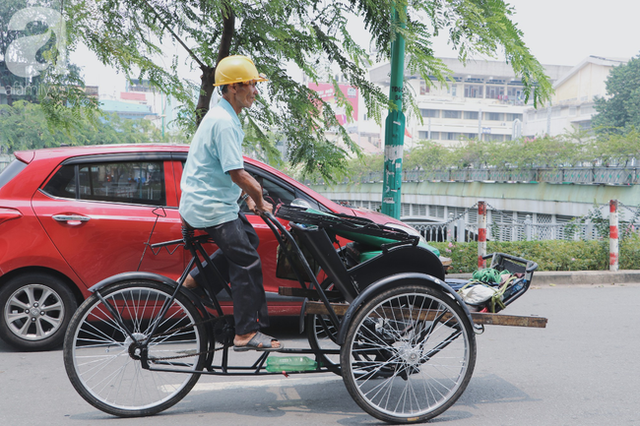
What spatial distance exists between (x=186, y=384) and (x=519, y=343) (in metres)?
3.16

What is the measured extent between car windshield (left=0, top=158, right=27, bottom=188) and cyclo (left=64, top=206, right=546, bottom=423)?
6.19 feet

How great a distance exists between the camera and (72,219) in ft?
15.2

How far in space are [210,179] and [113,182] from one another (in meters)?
1.97

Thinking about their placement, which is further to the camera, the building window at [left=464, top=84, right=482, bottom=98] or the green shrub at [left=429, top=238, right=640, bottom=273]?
the building window at [left=464, top=84, right=482, bottom=98]

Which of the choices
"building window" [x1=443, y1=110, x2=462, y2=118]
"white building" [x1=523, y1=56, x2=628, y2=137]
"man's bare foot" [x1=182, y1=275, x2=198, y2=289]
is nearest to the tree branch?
"man's bare foot" [x1=182, y1=275, x2=198, y2=289]

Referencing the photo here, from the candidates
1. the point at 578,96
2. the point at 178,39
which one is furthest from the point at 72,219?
the point at 578,96

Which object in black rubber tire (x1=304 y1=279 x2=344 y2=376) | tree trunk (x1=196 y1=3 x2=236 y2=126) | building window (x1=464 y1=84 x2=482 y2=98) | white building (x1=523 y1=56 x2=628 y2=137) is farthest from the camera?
building window (x1=464 y1=84 x2=482 y2=98)

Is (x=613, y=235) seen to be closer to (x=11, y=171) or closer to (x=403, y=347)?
(x=403, y=347)

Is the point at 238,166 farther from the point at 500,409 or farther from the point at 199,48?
the point at 199,48

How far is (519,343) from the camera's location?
5.25 m

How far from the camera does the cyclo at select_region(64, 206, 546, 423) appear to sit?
320 centimetres

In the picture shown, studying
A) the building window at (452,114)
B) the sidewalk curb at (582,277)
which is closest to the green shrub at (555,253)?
the sidewalk curb at (582,277)

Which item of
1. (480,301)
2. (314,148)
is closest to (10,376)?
(480,301)

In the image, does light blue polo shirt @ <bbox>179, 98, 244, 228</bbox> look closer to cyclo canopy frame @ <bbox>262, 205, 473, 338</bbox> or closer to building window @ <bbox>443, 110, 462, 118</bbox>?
cyclo canopy frame @ <bbox>262, 205, 473, 338</bbox>
